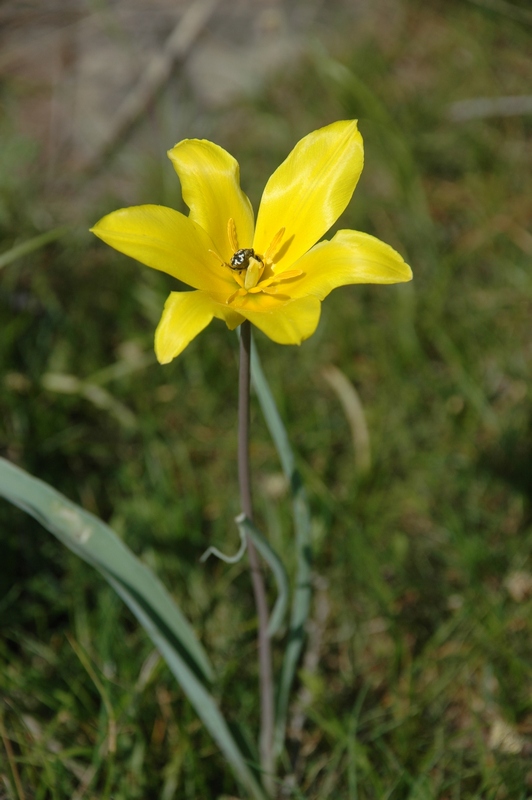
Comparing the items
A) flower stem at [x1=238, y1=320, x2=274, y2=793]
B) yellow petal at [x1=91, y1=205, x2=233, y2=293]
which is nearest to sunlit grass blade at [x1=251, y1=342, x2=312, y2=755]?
flower stem at [x1=238, y1=320, x2=274, y2=793]

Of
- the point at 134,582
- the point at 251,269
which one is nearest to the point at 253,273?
the point at 251,269

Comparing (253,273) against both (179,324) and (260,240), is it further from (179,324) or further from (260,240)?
(179,324)

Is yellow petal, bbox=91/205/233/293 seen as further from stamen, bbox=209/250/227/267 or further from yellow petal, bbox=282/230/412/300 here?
yellow petal, bbox=282/230/412/300

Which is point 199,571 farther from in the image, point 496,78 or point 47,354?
point 496,78

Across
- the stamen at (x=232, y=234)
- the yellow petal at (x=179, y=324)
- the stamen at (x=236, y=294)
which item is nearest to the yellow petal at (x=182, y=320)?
the yellow petal at (x=179, y=324)

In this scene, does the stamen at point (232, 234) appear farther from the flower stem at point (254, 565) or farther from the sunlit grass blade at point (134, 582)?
the sunlit grass blade at point (134, 582)

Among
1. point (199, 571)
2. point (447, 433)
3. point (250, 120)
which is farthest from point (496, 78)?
point (199, 571)
